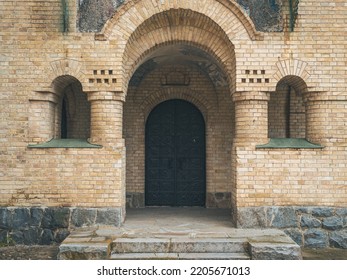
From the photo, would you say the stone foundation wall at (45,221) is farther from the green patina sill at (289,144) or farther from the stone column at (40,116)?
the green patina sill at (289,144)

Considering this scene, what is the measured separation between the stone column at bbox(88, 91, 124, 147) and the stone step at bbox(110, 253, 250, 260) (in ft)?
7.48

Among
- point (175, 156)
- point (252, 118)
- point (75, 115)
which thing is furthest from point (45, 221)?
point (252, 118)

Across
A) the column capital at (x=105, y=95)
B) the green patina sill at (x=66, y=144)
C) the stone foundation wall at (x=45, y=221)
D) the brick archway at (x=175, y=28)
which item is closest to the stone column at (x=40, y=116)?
the green patina sill at (x=66, y=144)

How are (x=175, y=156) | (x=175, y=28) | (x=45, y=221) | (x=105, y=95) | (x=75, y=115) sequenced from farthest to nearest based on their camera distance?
(x=175, y=156)
(x=75, y=115)
(x=175, y=28)
(x=105, y=95)
(x=45, y=221)

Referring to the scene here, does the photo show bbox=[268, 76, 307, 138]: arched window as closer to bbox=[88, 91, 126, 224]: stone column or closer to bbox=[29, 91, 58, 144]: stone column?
bbox=[88, 91, 126, 224]: stone column

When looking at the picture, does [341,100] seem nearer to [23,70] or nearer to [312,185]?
[312,185]

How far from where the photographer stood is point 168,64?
10.6 m

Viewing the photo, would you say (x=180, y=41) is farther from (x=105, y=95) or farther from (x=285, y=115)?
(x=285, y=115)

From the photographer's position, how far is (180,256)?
21.8ft

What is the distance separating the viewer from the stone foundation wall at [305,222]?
7.82 m

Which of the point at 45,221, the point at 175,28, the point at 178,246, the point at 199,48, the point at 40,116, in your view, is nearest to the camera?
the point at 178,246

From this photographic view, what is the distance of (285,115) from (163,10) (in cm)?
424

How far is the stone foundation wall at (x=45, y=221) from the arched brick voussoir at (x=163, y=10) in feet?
11.5

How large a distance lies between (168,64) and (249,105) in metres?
3.38
